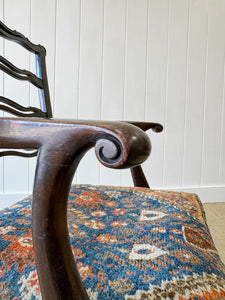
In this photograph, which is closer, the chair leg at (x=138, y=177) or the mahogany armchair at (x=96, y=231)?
the mahogany armchair at (x=96, y=231)

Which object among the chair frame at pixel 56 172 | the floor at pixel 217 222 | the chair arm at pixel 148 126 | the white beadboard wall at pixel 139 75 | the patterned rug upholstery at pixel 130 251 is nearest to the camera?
the chair frame at pixel 56 172

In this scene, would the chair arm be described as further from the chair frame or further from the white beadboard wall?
the white beadboard wall

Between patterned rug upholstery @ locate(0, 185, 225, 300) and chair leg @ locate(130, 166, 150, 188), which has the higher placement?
chair leg @ locate(130, 166, 150, 188)

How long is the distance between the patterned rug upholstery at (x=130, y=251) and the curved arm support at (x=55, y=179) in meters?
0.12

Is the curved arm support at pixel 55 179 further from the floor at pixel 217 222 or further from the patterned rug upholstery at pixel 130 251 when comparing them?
the floor at pixel 217 222

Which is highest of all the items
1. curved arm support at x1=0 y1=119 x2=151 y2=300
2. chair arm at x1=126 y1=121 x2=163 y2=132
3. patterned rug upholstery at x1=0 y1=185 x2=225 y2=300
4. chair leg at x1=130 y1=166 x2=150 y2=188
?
chair arm at x1=126 y1=121 x2=163 y2=132

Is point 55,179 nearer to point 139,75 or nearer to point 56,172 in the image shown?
point 56,172

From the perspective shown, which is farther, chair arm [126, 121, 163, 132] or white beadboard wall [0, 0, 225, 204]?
white beadboard wall [0, 0, 225, 204]

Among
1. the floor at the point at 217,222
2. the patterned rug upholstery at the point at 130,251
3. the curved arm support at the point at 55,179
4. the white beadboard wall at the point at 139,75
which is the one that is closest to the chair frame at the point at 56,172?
the curved arm support at the point at 55,179

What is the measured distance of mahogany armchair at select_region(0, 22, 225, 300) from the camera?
214 millimetres

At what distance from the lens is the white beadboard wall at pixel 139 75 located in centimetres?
161

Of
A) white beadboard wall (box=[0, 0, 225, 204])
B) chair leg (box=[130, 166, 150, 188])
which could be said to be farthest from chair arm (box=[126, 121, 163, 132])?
white beadboard wall (box=[0, 0, 225, 204])

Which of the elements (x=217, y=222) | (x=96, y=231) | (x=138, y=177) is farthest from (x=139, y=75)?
(x=96, y=231)

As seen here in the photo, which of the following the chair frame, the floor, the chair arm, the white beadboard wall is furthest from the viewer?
the white beadboard wall
